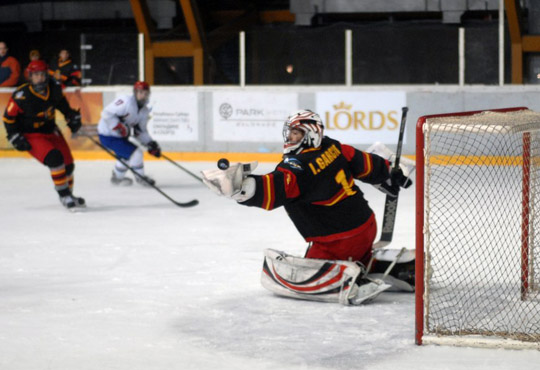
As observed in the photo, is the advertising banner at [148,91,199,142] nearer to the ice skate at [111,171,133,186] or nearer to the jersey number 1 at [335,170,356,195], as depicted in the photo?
the ice skate at [111,171,133,186]

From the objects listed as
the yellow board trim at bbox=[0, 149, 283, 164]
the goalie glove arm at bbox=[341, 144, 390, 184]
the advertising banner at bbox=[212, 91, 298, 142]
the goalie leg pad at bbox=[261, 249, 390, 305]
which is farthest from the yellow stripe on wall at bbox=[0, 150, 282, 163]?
the goalie leg pad at bbox=[261, 249, 390, 305]

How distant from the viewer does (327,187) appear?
13.6 feet

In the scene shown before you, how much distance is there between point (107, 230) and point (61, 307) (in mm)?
2255

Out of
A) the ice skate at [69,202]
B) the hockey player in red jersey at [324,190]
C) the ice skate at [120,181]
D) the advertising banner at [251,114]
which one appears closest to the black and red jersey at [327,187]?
the hockey player in red jersey at [324,190]

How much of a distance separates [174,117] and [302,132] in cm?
726

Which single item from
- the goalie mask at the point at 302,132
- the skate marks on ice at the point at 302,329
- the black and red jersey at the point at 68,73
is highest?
the black and red jersey at the point at 68,73

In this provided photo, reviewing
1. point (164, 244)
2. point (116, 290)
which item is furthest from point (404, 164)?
point (164, 244)

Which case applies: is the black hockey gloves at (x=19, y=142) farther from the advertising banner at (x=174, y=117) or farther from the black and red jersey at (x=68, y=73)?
the black and red jersey at (x=68, y=73)

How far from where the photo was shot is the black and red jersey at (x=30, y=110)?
7.29 m

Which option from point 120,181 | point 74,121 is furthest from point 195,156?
point 74,121

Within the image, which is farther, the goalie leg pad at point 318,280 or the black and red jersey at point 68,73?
the black and red jersey at point 68,73

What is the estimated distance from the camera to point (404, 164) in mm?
4637

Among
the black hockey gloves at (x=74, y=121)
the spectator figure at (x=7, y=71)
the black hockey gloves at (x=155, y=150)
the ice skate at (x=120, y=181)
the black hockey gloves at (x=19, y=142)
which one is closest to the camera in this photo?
the black hockey gloves at (x=19, y=142)

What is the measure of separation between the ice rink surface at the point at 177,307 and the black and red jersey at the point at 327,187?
337 mm
